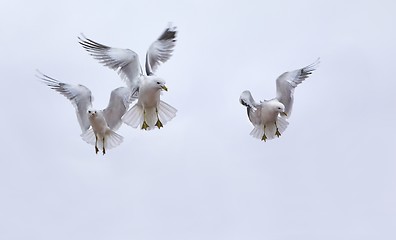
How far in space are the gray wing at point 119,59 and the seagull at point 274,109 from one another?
1573 mm

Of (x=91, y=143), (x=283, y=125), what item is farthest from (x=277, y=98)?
(x=91, y=143)

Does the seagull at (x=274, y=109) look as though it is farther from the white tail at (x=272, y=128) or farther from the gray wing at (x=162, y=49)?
the gray wing at (x=162, y=49)

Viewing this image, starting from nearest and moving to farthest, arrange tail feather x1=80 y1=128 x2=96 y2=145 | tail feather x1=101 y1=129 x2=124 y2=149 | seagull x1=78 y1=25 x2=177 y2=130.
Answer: seagull x1=78 y1=25 x2=177 y2=130, tail feather x1=101 y1=129 x2=124 y2=149, tail feather x1=80 y1=128 x2=96 y2=145

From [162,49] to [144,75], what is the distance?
3.52 feet

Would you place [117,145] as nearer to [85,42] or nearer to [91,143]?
[91,143]

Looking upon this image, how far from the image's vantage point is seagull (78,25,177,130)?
14.7 meters

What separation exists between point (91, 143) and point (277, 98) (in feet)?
9.10

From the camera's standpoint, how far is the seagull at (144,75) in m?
14.7

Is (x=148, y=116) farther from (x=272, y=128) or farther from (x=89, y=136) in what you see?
(x=272, y=128)

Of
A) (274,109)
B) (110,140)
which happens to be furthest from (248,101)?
(110,140)

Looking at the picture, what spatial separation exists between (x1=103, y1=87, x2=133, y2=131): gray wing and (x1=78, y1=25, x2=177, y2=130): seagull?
0.27m

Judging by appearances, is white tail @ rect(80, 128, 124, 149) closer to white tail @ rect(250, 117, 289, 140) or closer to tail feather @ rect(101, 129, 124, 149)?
tail feather @ rect(101, 129, 124, 149)

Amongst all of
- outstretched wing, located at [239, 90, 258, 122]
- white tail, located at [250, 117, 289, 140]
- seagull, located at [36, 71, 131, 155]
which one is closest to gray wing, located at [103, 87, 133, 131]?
seagull, located at [36, 71, 131, 155]

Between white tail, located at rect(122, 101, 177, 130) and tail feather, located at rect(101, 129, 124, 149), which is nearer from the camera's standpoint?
white tail, located at rect(122, 101, 177, 130)
